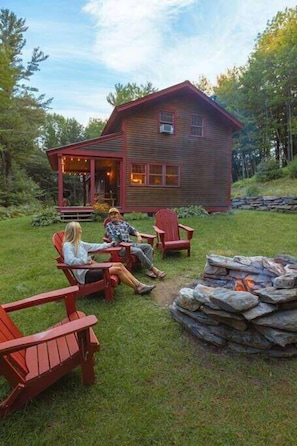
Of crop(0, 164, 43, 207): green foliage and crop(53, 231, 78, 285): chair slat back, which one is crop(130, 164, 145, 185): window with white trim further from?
crop(0, 164, 43, 207): green foliage

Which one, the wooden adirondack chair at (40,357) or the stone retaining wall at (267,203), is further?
the stone retaining wall at (267,203)

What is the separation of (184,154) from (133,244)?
919 cm

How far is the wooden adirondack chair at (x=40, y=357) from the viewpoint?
158cm

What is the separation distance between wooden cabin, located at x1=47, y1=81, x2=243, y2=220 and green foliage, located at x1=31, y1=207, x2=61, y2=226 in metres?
0.55

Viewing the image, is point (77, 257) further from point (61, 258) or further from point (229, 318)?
point (229, 318)

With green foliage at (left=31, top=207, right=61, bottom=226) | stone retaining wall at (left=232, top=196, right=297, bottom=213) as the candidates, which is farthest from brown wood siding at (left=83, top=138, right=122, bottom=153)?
stone retaining wall at (left=232, top=196, right=297, bottom=213)

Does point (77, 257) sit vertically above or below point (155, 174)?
below

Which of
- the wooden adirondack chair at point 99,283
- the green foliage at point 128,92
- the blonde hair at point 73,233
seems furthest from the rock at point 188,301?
the green foliage at point 128,92

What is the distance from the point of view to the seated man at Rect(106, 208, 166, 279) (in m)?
4.02

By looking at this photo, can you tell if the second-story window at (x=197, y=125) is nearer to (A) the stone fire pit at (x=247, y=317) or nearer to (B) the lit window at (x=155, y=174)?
(B) the lit window at (x=155, y=174)

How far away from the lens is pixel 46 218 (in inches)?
373

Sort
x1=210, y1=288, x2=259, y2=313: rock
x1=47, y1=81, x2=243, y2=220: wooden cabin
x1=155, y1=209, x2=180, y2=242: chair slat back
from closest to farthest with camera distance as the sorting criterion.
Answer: x1=210, y1=288, x2=259, y2=313: rock
x1=155, y1=209, x2=180, y2=242: chair slat back
x1=47, y1=81, x2=243, y2=220: wooden cabin

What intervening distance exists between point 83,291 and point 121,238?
1393 mm

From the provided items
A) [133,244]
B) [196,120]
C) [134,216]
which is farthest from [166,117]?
[133,244]
